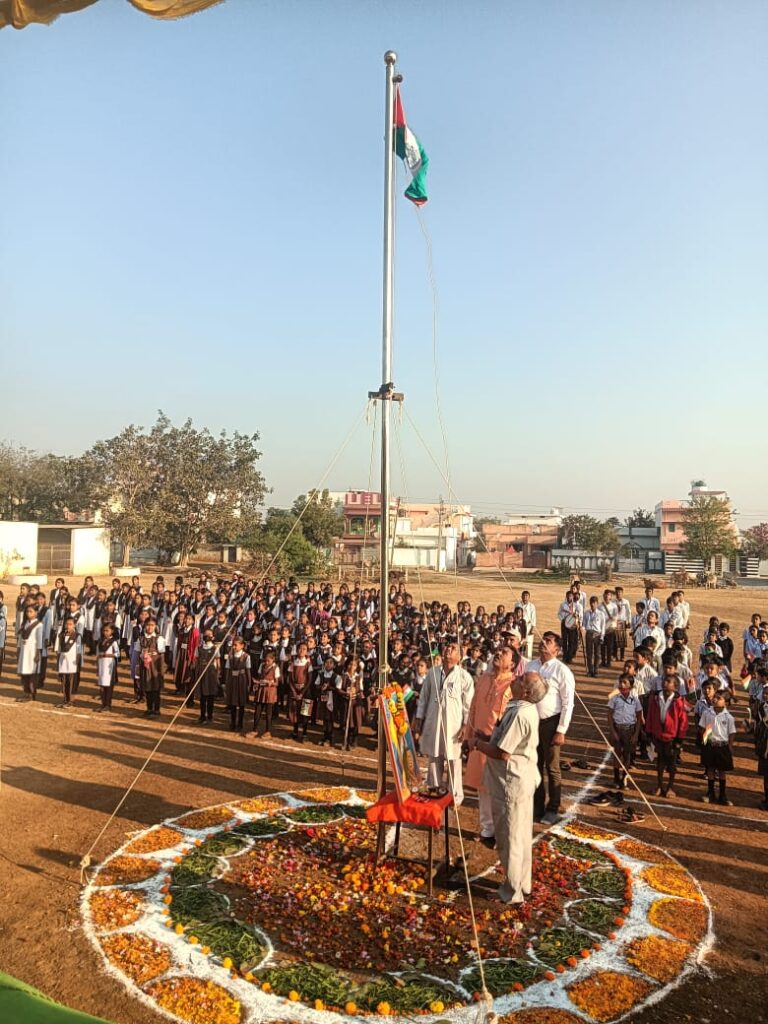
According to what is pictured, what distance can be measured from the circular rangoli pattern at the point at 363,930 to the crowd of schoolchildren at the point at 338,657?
1.83 m

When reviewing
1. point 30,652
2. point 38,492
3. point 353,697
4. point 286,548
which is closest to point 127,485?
point 286,548

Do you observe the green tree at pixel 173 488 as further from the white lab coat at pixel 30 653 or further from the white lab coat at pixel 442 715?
the white lab coat at pixel 442 715

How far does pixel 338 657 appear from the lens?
12.7 meters

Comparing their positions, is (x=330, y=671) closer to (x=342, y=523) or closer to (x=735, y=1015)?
(x=735, y=1015)

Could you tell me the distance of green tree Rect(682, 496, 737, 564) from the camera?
53469 mm

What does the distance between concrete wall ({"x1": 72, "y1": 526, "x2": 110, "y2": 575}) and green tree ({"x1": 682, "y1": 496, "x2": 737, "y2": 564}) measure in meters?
39.6

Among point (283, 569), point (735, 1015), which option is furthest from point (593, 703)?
point (283, 569)

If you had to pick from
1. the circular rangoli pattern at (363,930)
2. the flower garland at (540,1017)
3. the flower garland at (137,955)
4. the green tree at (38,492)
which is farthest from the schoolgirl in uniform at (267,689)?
the green tree at (38,492)

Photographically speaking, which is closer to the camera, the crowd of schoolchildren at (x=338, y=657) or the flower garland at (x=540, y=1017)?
the flower garland at (x=540, y=1017)

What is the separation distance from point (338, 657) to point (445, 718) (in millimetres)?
4200

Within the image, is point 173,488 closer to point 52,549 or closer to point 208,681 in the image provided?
point 52,549

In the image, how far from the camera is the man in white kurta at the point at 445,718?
8.74m

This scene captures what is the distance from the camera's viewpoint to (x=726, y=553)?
5469cm

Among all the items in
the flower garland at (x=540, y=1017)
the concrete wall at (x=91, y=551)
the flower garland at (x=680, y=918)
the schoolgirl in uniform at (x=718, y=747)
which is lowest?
the flower garland at (x=540, y=1017)
